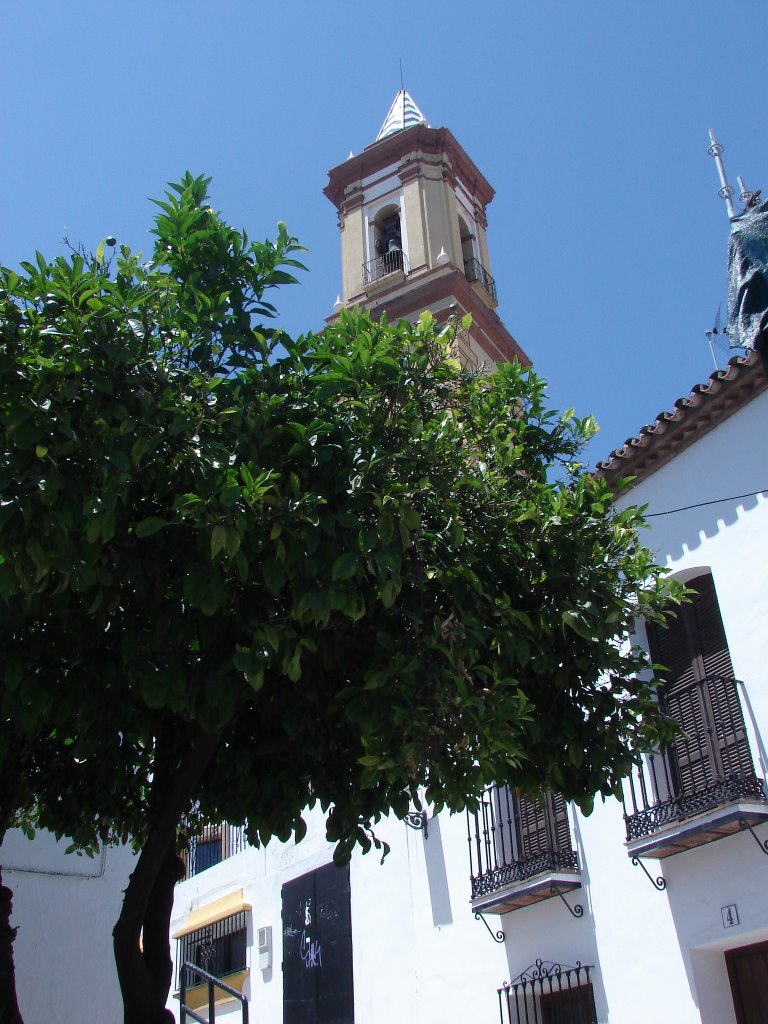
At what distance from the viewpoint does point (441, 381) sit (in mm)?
5883

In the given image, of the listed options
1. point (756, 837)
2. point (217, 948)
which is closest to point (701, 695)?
point (756, 837)

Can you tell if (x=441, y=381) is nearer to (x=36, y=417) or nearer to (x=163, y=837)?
(x=36, y=417)

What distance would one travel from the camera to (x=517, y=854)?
10773 mm

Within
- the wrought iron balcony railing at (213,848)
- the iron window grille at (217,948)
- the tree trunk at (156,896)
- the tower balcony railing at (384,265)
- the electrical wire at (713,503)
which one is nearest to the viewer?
the tree trunk at (156,896)

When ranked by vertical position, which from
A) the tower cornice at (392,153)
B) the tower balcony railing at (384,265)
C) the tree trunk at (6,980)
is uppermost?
the tower cornice at (392,153)

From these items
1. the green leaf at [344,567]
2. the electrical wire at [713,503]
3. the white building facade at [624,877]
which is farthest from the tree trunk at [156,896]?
the electrical wire at [713,503]

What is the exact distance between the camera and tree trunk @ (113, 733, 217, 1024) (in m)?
5.43

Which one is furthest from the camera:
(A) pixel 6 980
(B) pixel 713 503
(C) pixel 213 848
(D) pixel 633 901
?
(C) pixel 213 848

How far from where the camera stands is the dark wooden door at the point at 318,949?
12.6 m

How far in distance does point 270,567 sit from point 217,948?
38.8ft

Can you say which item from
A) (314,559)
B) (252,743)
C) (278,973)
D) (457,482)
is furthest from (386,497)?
(278,973)

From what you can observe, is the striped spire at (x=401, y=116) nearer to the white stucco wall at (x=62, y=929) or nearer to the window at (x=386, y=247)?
the window at (x=386, y=247)

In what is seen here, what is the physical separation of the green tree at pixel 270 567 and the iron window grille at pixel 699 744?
322 centimetres

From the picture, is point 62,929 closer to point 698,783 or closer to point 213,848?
point 213,848
